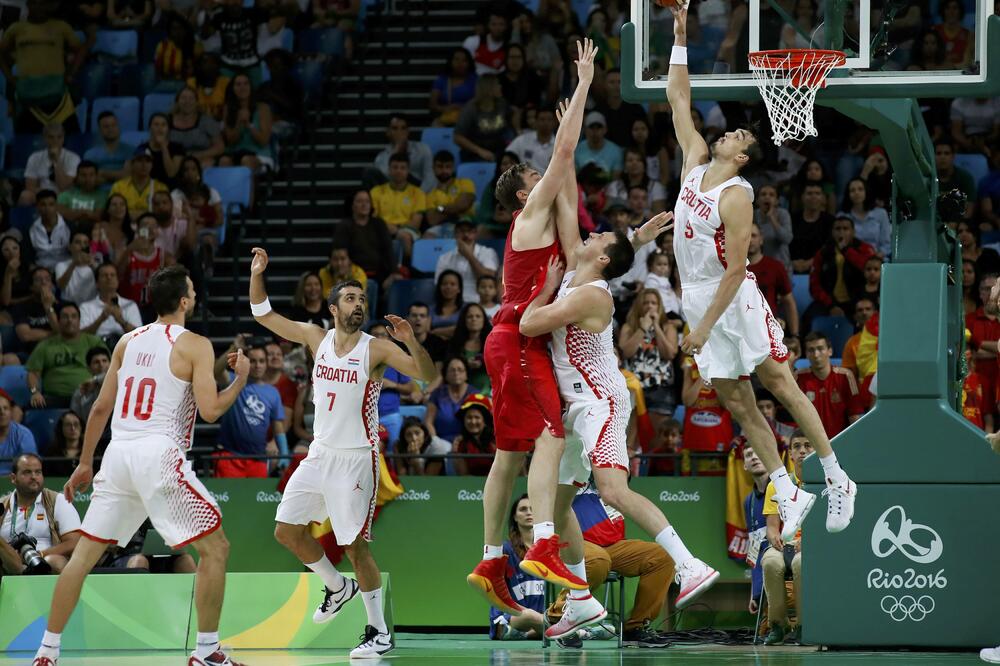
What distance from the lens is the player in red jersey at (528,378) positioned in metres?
9.30

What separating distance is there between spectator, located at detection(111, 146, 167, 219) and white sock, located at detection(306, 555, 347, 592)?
7.67m

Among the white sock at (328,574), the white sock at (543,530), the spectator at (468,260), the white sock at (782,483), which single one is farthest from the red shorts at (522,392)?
the spectator at (468,260)

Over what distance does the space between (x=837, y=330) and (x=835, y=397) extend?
1.62m

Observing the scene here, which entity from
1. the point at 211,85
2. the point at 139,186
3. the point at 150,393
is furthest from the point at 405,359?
the point at 211,85

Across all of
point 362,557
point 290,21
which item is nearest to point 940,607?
point 362,557

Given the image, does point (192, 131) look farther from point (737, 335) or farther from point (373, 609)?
point (737, 335)

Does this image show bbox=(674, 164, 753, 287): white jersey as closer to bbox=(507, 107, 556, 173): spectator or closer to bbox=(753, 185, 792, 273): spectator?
bbox=(753, 185, 792, 273): spectator

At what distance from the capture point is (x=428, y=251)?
16.7 meters

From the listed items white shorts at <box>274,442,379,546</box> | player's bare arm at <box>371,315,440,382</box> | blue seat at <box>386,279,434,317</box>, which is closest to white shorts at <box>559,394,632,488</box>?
player's bare arm at <box>371,315,440,382</box>

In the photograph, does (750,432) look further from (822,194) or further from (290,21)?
(290,21)

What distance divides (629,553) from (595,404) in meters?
2.99

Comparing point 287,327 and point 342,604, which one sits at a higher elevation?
point 287,327

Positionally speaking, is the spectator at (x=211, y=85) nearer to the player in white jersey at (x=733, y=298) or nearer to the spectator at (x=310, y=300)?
the spectator at (x=310, y=300)

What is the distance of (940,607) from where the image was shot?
35.4 feet
